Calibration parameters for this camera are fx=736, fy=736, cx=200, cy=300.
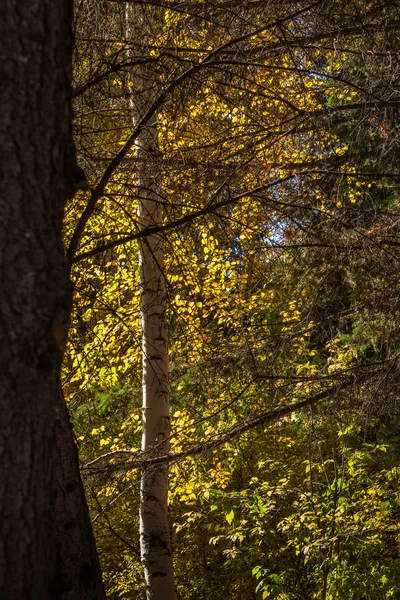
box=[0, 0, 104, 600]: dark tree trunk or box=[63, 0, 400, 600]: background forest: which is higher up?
box=[63, 0, 400, 600]: background forest

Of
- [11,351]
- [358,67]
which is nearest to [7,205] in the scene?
[11,351]

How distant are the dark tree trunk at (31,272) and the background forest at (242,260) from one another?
0.77 meters

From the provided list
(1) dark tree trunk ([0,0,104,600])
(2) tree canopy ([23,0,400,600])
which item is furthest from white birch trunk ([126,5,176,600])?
(1) dark tree trunk ([0,0,104,600])

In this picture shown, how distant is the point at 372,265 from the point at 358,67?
1638 mm

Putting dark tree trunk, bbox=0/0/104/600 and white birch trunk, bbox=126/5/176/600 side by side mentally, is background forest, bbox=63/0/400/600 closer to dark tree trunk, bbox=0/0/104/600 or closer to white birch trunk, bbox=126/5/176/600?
white birch trunk, bbox=126/5/176/600

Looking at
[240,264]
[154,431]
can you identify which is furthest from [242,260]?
[154,431]

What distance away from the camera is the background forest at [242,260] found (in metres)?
3.40

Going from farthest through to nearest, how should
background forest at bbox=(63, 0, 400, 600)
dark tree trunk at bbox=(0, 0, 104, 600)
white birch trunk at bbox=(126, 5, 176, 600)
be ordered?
white birch trunk at bbox=(126, 5, 176, 600)
background forest at bbox=(63, 0, 400, 600)
dark tree trunk at bbox=(0, 0, 104, 600)

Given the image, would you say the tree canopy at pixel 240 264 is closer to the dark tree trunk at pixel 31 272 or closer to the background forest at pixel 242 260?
the background forest at pixel 242 260

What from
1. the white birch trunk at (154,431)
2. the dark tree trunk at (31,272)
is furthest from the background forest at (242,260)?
the dark tree trunk at (31,272)

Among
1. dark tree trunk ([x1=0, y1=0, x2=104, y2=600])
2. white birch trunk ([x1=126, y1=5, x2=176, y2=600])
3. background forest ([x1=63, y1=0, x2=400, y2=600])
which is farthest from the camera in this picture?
white birch trunk ([x1=126, y1=5, x2=176, y2=600])

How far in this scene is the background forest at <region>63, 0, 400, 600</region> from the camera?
3400 millimetres

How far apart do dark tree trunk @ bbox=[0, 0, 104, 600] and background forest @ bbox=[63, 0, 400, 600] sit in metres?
0.77

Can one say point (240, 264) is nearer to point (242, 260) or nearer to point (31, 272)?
point (242, 260)
